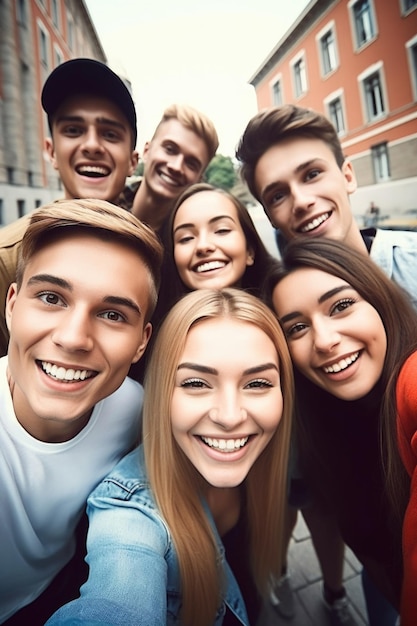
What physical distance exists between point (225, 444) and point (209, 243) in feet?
2.62

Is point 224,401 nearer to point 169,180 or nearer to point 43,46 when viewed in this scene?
point 169,180

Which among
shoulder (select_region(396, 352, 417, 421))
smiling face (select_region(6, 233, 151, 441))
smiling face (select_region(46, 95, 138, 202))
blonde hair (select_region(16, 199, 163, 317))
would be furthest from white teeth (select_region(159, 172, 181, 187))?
shoulder (select_region(396, 352, 417, 421))

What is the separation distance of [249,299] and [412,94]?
1.48 meters

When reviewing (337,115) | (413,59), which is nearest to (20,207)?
(337,115)

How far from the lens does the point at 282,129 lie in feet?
4.47

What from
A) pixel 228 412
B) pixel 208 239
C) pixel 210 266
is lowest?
pixel 228 412

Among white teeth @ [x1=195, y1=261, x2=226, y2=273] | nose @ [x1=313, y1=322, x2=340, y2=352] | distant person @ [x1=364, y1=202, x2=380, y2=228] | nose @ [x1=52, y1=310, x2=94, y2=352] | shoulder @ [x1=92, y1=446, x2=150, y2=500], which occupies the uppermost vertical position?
distant person @ [x1=364, y1=202, x2=380, y2=228]

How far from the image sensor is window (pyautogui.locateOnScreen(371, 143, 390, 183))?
5.45 ft

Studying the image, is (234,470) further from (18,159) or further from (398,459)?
(18,159)

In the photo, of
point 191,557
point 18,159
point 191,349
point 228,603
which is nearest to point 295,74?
point 18,159

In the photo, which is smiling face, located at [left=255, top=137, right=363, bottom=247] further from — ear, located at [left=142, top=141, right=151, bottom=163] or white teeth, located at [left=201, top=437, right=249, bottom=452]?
white teeth, located at [left=201, top=437, right=249, bottom=452]

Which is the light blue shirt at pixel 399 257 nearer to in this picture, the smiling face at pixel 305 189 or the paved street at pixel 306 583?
the smiling face at pixel 305 189

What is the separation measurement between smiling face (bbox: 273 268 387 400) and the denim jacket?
0.63 meters

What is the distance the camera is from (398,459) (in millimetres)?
843
